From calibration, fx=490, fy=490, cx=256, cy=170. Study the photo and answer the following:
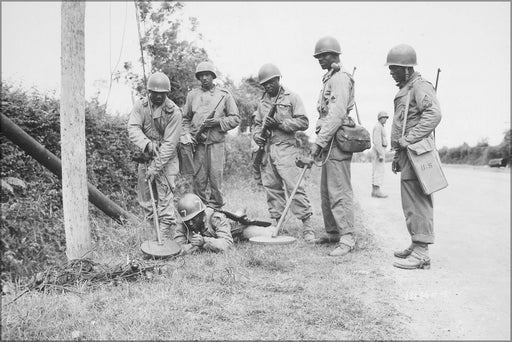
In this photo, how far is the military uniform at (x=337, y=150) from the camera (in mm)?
5949

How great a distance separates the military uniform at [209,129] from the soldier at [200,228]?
1.29m

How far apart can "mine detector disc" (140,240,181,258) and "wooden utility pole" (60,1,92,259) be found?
70 cm

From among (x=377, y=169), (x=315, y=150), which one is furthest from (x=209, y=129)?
(x=377, y=169)

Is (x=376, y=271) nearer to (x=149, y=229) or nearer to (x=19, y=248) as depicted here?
(x=149, y=229)

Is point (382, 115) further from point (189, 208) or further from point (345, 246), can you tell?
point (189, 208)

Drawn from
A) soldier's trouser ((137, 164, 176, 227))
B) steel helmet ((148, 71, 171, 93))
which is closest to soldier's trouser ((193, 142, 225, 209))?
soldier's trouser ((137, 164, 176, 227))

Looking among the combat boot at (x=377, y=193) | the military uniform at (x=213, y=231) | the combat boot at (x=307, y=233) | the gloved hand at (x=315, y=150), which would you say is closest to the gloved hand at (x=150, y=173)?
the military uniform at (x=213, y=231)

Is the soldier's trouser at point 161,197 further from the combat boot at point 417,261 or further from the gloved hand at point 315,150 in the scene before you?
the combat boot at point 417,261

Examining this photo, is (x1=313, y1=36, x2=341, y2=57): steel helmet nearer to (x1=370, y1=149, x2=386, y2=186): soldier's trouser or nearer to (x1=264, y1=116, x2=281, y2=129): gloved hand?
(x1=264, y1=116, x2=281, y2=129): gloved hand

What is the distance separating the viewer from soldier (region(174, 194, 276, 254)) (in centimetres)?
588

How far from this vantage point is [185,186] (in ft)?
33.3

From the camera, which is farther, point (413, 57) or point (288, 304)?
point (413, 57)

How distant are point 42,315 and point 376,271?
3.20 meters

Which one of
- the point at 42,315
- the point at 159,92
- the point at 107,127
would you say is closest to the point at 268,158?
the point at 159,92
